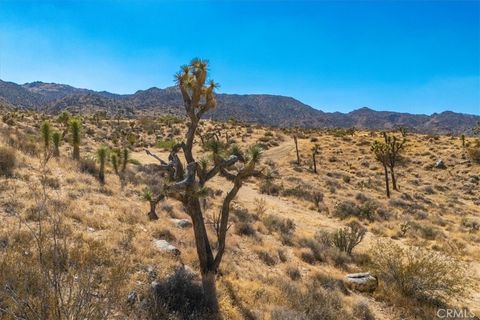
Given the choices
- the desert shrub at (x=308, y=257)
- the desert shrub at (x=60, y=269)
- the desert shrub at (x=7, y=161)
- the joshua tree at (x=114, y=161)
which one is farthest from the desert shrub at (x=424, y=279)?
the joshua tree at (x=114, y=161)

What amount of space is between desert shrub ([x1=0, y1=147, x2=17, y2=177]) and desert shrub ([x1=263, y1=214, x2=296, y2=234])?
10.8 m

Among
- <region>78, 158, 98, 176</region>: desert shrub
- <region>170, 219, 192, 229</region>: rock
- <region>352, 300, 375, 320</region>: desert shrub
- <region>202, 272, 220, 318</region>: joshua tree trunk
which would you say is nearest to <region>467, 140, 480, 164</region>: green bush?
<region>352, 300, 375, 320</region>: desert shrub

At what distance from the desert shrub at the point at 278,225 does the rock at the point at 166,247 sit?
6881 mm

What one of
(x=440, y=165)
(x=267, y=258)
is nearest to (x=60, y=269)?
(x=267, y=258)

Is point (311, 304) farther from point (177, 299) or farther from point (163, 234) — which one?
point (163, 234)

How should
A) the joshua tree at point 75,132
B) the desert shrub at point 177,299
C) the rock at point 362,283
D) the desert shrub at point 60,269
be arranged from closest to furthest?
the desert shrub at point 60,269
the desert shrub at point 177,299
the rock at point 362,283
the joshua tree at point 75,132

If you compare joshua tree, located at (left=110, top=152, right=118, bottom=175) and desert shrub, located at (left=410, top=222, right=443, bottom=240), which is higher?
joshua tree, located at (left=110, top=152, right=118, bottom=175)

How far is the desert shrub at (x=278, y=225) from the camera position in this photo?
16.2 metres

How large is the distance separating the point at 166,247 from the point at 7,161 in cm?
806

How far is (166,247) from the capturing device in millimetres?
9852

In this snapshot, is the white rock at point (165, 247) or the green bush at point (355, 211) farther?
the green bush at point (355, 211)

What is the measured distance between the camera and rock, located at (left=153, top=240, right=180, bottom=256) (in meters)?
9.69

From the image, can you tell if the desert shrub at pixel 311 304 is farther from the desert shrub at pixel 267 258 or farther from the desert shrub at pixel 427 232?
the desert shrub at pixel 427 232

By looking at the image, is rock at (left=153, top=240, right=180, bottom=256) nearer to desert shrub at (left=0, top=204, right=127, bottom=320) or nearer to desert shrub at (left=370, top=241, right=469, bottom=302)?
desert shrub at (left=0, top=204, right=127, bottom=320)
